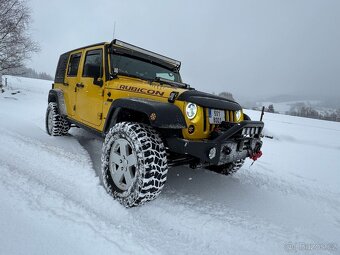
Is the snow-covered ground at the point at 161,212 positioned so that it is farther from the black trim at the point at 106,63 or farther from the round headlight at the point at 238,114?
the black trim at the point at 106,63

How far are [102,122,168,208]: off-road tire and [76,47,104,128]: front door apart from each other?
1289mm

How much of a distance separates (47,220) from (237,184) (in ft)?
8.89

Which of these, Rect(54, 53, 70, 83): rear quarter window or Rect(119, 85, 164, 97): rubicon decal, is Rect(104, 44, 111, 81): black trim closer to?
Rect(119, 85, 164, 97): rubicon decal

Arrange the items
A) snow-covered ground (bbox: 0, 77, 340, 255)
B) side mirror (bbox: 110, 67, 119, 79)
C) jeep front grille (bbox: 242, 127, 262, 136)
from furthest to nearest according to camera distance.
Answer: side mirror (bbox: 110, 67, 119, 79)
jeep front grille (bbox: 242, 127, 262, 136)
snow-covered ground (bbox: 0, 77, 340, 255)

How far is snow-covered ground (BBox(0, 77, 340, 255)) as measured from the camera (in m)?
2.07

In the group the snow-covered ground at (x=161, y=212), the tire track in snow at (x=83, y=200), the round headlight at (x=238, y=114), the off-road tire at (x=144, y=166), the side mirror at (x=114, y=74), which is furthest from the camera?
the side mirror at (x=114, y=74)

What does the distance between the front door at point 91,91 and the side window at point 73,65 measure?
0.42 m

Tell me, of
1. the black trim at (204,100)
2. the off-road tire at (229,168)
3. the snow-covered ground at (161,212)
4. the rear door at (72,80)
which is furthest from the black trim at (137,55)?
the off-road tire at (229,168)

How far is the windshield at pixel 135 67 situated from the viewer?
Answer: 3938 millimetres

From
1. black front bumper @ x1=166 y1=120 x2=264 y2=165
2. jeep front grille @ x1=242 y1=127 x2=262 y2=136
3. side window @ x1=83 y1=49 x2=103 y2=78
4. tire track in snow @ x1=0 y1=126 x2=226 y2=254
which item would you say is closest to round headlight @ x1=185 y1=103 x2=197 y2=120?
black front bumper @ x1=166 y1=120 x2=264 y2=165

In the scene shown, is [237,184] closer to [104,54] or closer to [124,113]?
[124,113]

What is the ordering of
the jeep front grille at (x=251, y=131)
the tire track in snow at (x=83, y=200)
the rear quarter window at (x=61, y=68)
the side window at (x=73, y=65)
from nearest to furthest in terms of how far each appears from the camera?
the tire track in snow at (x=83, y=200), the jeep front grille at (x=251, y=131), the side window at (x=73, y=65), the rear quarter window at (x=61, y=68)

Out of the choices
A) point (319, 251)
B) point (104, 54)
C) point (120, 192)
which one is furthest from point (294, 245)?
point (104, 54)

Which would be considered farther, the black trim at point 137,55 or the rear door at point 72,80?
the rear door at point 72,80
